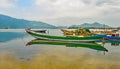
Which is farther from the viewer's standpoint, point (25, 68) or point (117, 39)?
point (117, 39)

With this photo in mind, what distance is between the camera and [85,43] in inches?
2050

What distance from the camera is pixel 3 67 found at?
20.5 metres

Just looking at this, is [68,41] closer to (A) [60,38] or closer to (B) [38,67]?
(A) [60,38]

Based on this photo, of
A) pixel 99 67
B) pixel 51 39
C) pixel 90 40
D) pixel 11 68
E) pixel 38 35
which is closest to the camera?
pixel 11 68

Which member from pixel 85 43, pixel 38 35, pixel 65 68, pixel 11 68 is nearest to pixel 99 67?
pixel 65 68

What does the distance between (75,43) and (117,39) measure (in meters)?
14.4

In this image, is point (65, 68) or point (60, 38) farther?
point (60, 38)

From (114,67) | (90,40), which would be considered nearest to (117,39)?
(90,40)

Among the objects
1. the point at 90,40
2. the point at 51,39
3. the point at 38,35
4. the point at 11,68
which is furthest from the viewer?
the point at 38,35

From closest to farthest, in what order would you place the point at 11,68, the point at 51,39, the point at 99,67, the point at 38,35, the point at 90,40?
the point at 11,68 < the point at 99,67 < the point at 90,40 < the point at 51,39 < the point at 38,35

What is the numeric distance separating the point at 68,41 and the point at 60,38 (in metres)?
2.33

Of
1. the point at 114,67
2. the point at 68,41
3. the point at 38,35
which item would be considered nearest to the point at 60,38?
the point at 68,41

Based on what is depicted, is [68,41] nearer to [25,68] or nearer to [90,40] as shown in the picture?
[90,40]

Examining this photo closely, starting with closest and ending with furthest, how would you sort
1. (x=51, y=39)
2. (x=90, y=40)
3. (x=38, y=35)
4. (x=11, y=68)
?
(x=11, y=68) < (x=90, y=40) < (x=51, y=39) < (x=38, y=35)
